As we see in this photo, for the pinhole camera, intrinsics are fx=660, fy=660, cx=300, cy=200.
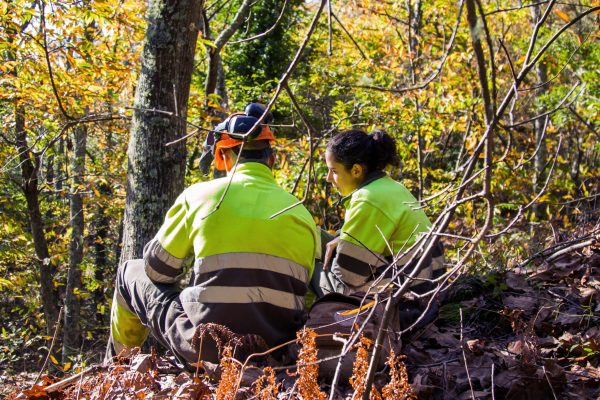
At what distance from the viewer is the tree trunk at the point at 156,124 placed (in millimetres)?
4152

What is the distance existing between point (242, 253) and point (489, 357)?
4.20 ft

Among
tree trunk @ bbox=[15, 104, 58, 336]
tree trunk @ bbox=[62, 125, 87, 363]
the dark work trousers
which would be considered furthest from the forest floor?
tree trunk @ bbox=[62, 125, 87, 363]

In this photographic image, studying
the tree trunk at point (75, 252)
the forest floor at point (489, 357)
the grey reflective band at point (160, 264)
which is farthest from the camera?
the tree trunk at point (75, 252)

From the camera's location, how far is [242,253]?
3047mm

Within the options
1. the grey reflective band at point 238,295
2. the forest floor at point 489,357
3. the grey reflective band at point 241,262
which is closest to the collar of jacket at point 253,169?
the grey reflective band at point 241,262

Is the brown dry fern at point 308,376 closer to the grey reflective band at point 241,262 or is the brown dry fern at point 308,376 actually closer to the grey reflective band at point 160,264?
the grey reflective band at point 241,262

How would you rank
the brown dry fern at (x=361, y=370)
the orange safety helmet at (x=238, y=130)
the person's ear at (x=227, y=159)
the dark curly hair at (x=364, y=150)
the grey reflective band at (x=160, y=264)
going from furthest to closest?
the dark curly hair at (x=364, y=150) → the person's ear at (x=227, y=159) → the orange safety helmet at (x=238, y=130) → the grey reflective band at (x=160, y=264) → the brown dry fern at (x=361, y=370)

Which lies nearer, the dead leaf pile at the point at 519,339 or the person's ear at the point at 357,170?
the dead leaf pile at the point at 519,339

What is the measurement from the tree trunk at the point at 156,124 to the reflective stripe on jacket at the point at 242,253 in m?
0.98

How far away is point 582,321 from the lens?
3510 millimetres

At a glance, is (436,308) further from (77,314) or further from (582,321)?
(77,314)

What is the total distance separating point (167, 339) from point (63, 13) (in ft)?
15.1

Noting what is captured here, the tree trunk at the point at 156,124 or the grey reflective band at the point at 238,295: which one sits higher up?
the tree trunk at the point at 156,124

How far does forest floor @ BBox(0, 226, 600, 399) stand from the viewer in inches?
110
